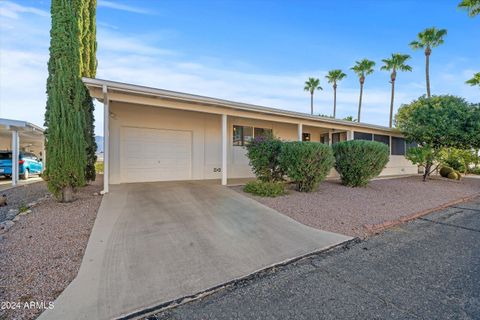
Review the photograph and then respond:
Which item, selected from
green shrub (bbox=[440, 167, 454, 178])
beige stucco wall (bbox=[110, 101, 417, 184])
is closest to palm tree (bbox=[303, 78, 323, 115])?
green shrub (bbox=[440, 167, 454, 178])

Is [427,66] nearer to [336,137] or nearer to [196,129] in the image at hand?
[336,137]

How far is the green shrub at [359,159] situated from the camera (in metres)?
8.55

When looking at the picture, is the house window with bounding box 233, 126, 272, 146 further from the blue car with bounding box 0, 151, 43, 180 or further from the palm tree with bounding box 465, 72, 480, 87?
the palm tree with bounding box 465, 72, 480, 87

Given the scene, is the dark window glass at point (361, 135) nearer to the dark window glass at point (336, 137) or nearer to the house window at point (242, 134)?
the dark window glass at point (336, 137)

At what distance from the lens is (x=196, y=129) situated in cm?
1018

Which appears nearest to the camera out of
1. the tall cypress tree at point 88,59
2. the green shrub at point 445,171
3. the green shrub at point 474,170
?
the tall cypress tree at point 88,59

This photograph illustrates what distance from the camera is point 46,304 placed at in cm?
233

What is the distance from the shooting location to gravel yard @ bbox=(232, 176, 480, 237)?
5.18m

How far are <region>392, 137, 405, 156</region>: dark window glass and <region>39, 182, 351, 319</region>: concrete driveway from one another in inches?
523

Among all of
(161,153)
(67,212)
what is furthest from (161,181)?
(67,212)

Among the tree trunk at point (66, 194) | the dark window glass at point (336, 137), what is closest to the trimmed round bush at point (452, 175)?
the dark window glass at point (336, 137)

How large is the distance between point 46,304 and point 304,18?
1271 centimetres

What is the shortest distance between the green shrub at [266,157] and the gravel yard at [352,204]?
2.84 ft

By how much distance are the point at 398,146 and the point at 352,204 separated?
1155 centimetres
